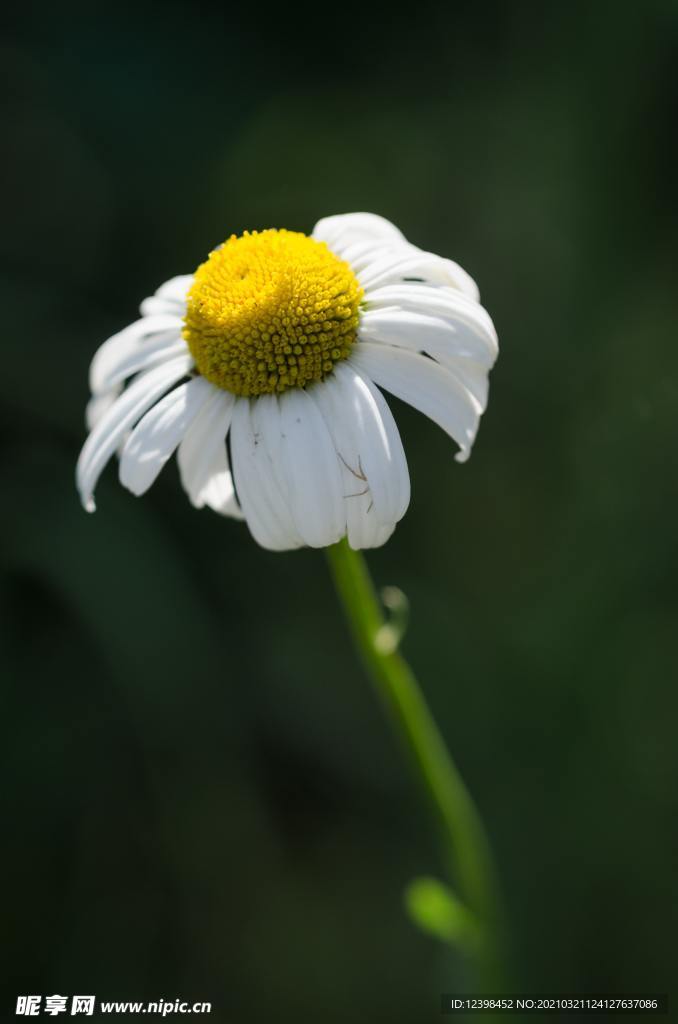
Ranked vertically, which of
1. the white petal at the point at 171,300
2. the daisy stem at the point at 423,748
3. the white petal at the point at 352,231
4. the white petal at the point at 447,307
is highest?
the white petal at the point at 352,231

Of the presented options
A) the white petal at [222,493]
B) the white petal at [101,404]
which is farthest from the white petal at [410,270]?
the white petal at [101,404]

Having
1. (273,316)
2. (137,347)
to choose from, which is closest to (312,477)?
(273,316)

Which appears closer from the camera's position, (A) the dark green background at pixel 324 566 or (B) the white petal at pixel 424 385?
(B) the white petal at pixel 424 385

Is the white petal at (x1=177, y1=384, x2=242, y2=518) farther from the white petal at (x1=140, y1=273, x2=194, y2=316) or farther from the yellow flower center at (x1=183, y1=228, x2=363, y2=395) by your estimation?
the white petal at (x1=140, y1=273, x2=194, y2=316)

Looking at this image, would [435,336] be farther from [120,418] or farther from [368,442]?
[120,418]

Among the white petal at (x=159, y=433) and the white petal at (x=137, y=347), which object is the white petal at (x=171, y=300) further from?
the white petal at (x=159, y=433)

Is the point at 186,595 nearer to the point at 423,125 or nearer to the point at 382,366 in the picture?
the point at 382,366
